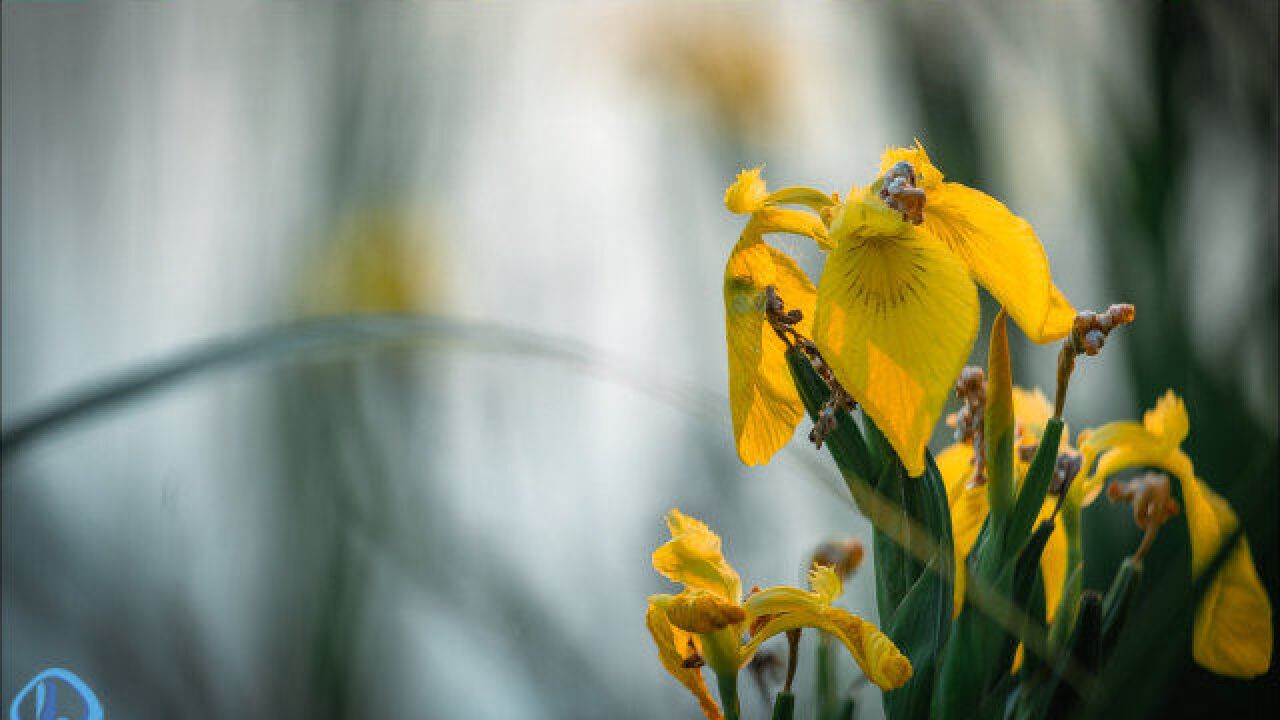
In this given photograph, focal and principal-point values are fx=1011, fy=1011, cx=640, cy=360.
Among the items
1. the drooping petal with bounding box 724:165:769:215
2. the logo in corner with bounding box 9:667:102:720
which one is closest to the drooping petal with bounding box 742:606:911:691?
the drooping petal with bounding box 724:165:769:215

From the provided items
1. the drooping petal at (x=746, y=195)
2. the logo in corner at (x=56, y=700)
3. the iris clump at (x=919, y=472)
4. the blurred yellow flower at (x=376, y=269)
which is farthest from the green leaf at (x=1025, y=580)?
the blurred yellow flower at (x=376, y=269)

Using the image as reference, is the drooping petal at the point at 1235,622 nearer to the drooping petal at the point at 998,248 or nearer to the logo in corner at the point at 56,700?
the drooping petal at the point at 998,248

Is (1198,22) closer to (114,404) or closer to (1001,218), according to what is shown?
(1001,218)

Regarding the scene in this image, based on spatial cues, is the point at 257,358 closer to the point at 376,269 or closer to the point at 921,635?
the point at 921,635

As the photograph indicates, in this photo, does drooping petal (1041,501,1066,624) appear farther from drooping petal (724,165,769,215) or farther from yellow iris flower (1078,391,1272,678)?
drooping petal (724,165,769,215)

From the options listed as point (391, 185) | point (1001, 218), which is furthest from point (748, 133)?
point (1001, 218)

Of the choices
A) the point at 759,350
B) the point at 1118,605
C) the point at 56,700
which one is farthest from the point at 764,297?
the point at 56,700
